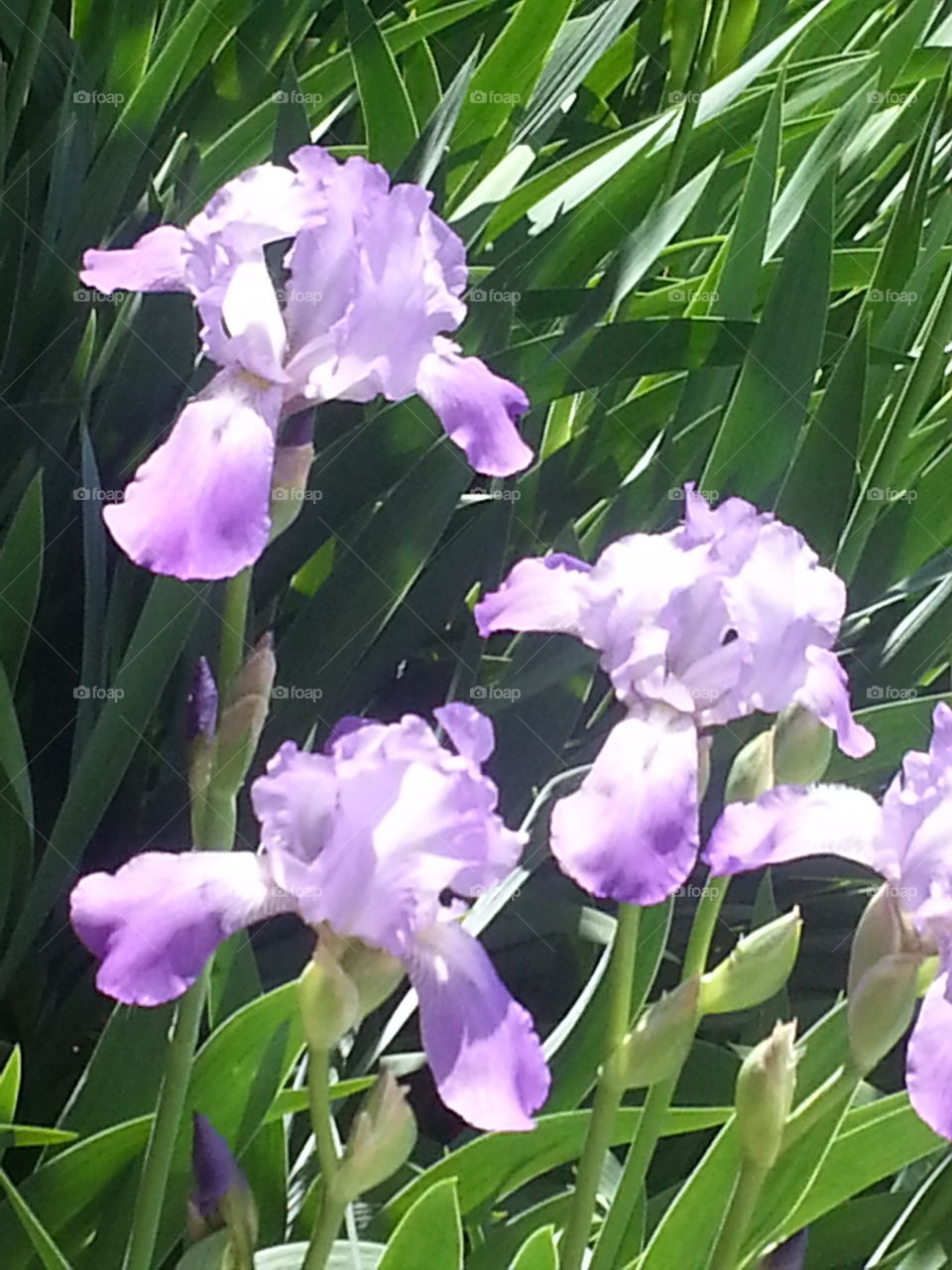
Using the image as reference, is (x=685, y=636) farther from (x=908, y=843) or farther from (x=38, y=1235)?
(x=38, y=1235)

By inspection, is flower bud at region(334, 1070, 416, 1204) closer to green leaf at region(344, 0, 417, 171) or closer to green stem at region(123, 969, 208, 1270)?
green stem at region(123, 969, 208, 1270)

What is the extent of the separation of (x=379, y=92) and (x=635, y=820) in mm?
641

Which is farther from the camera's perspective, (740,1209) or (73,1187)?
(73,1187)

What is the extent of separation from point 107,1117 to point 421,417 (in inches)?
16.4

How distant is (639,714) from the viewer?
42cm

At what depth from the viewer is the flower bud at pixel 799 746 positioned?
1.49 feet

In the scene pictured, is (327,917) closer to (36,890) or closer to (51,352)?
(36,890)

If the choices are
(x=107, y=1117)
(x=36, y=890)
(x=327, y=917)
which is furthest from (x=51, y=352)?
(x=327, y=917)

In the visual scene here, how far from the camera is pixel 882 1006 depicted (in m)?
0.38

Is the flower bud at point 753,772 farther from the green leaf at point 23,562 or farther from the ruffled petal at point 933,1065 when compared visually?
the green leaf at point 23,562

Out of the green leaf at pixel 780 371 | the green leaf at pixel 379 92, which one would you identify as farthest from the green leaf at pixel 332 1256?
the green leaf at pixel 379 92

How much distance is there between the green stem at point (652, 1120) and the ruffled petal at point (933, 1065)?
75 millimetres

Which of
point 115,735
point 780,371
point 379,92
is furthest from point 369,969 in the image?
point 379,92

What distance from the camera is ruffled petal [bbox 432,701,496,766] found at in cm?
40
